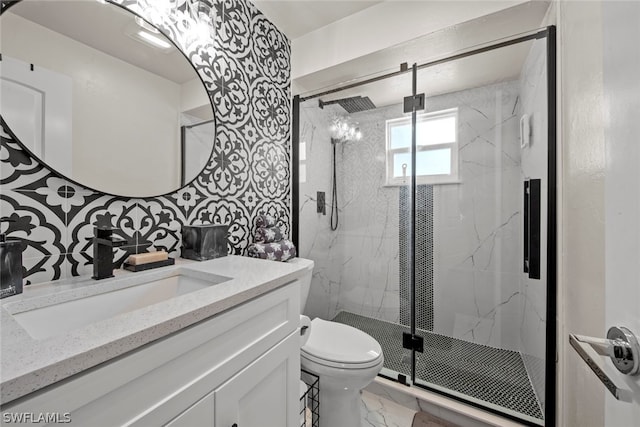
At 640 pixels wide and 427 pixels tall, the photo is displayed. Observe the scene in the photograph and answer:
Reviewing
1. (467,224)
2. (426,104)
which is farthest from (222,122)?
(467,224)

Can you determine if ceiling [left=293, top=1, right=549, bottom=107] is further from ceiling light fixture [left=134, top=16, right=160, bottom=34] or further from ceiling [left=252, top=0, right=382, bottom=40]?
ceiling light fixture [left=134, top=16, right=160, bottom=34]

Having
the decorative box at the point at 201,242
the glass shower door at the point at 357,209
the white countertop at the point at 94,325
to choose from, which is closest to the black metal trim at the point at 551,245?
the glass shower door at the point at 357,209

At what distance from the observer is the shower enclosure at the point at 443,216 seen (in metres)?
1.52

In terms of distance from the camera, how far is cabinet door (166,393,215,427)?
0.57 metres

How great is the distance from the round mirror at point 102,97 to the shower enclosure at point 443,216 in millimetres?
934

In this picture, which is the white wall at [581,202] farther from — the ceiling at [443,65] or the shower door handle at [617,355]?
the shower door handle at [617,355]

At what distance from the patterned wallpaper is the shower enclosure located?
1.08ft

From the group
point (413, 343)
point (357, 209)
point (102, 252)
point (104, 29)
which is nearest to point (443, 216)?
point (357, 209)

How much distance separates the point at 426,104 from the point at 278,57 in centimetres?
110

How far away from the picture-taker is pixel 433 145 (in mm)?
1979

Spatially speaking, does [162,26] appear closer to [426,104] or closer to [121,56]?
[121,56]

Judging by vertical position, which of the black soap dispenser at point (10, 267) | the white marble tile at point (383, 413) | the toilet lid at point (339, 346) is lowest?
the white marble tile at point (383, 413)

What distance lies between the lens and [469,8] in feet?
4.50

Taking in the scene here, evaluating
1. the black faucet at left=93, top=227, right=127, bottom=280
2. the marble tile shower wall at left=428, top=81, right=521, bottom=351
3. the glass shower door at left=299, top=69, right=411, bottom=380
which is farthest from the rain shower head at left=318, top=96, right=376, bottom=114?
the black faucet at left=93, top=227, right=127, bottom=280
